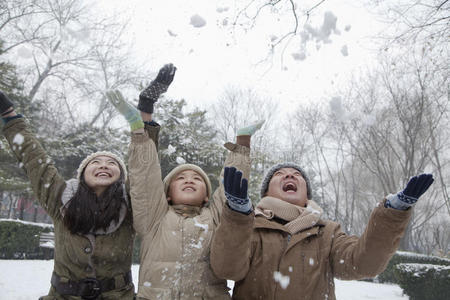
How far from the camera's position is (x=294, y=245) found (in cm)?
199

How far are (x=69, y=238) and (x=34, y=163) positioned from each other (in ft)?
1.87

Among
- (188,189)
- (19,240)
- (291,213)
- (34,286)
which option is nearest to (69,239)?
(188,189)

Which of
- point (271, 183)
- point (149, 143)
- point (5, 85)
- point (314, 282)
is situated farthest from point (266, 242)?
point (5, 85)

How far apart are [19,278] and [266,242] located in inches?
236

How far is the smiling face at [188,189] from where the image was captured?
7.58ft

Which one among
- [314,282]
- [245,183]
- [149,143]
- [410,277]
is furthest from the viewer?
[410,277]

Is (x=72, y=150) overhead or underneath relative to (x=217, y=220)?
overhead

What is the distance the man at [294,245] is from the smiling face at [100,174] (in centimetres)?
102

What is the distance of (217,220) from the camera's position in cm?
225

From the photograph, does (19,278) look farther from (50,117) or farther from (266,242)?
(50,117)

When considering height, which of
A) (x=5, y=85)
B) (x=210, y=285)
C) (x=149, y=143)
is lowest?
(x=210, y=285)

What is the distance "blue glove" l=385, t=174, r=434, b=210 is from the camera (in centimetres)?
156

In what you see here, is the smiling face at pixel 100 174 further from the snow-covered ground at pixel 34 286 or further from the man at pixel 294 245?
the snow-covered ground at pixel 34 286

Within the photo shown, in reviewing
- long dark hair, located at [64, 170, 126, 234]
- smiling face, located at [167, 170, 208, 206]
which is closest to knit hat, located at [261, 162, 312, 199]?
smiling face, located at [167, 170, 208, 206]
